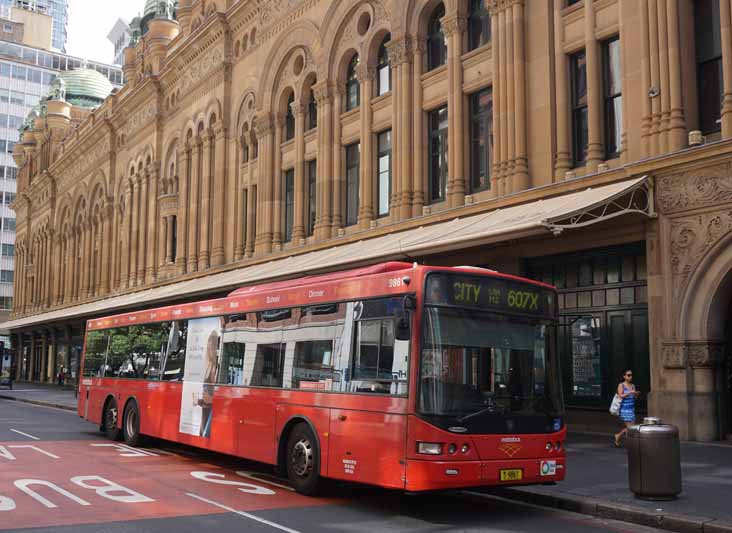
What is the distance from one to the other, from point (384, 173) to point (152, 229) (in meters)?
21.2

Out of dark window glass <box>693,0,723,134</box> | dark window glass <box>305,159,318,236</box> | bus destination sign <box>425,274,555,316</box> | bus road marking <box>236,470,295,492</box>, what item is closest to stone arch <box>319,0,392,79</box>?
dark window glass <box>305,159,318,236</box>

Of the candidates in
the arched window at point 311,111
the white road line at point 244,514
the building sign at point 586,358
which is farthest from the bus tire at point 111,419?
the arched window at point 311,111

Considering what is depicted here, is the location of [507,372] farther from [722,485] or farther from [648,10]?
[648,10]

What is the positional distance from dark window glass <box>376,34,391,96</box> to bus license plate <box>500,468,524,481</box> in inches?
688

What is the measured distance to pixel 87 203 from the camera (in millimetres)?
55250

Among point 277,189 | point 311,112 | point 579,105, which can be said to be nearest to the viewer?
point 579,105

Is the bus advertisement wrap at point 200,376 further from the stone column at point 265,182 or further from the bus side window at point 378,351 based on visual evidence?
the stone column at point 265,182

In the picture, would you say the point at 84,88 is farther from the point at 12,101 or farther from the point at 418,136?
the point at 418,136

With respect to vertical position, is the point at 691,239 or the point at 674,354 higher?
the point at 691,239

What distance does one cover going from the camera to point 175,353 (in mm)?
16094

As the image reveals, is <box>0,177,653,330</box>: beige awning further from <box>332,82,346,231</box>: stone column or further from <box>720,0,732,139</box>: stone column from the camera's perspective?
<box>720,0,732,139</box>: stone column

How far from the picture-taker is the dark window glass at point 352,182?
27.2m

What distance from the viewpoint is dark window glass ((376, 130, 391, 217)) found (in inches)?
995

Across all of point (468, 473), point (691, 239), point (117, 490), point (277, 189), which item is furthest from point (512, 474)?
point (277, 189)
